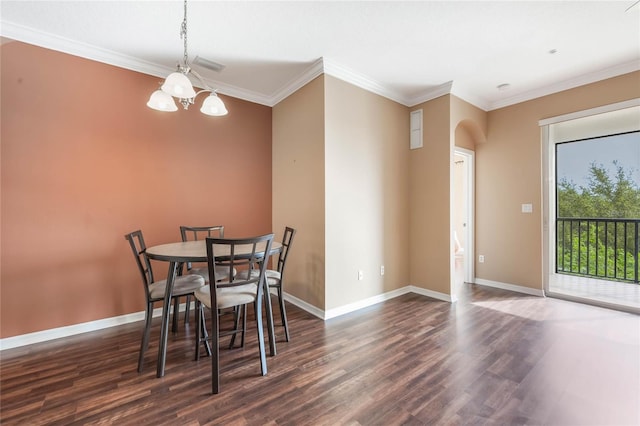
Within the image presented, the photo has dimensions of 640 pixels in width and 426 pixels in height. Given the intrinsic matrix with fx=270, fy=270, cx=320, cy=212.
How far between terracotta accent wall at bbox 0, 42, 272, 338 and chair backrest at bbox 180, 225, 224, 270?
0.13m

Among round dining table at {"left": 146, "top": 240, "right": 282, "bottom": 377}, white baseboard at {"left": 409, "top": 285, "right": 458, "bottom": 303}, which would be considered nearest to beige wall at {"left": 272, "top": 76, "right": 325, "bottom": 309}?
round dining table at {"left": 146, "top": 240, "right": 282, "bottom": 377}

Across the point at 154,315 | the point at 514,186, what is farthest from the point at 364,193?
the point at 154,315

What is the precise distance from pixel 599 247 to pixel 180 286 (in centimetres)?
540

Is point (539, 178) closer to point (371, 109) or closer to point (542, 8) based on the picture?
point (542, 8)

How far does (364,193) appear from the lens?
3.36m

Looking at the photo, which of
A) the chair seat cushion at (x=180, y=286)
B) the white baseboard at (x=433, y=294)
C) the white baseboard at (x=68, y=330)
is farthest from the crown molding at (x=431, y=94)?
the white baseboard at (x=68, y=330)

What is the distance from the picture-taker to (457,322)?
2.83 meters

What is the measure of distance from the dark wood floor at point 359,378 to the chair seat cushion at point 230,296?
1.69ft

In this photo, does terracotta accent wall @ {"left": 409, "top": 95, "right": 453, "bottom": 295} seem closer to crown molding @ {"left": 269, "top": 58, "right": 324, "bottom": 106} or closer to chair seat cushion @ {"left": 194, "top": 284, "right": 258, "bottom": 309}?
crown molding @ {"left": 269, "top": 58, "right": 324, "bottom": 106}

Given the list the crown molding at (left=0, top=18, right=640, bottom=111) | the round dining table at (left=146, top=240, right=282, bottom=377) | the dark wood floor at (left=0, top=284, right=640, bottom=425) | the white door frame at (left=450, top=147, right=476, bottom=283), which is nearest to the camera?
the dark wood floor at (left=0, top=284, right=640, bottom=425)

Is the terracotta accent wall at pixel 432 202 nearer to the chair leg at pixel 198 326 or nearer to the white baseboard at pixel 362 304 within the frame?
the white baseboard at pixel 362 304

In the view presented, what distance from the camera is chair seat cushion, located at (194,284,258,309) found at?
6.23 ft

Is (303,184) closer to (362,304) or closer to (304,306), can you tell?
(304,306)

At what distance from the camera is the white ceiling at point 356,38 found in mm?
2158
